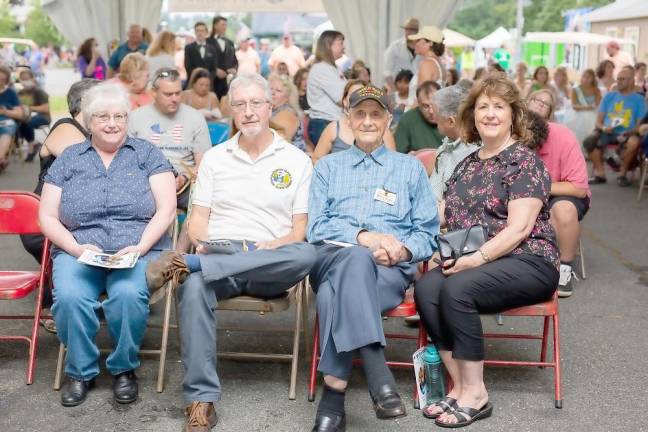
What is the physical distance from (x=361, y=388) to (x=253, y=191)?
1.05m

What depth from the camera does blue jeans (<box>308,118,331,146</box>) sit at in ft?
26.2

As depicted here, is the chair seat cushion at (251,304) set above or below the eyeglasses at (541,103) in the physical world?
below

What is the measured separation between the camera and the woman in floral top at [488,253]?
3.59m

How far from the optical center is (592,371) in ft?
13.8

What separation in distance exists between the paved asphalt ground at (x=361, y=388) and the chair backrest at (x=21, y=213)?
67 centimetres

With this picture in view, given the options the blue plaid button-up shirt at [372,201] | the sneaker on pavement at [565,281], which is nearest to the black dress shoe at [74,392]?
the blue plaid button-up shirt at [372,201]

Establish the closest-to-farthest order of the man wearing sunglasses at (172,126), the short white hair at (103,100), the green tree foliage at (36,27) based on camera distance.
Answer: the short white hair at (103,100) < the man wearing sunglasses at (172,126) < the green tree foliage at (36,27)

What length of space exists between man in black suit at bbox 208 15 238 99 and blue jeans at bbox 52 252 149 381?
27.8ft

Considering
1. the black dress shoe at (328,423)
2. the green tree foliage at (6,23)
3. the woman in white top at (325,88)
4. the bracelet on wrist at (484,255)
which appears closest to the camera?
the black dress shoe at (328,423)

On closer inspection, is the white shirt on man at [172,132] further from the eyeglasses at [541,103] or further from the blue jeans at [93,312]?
the eyeglasses at [541,103]

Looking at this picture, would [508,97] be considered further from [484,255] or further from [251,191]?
[251,191]

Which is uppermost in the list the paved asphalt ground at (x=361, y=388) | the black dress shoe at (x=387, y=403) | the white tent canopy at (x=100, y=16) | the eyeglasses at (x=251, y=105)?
→ the white tent canopy at (x=100, y=16)

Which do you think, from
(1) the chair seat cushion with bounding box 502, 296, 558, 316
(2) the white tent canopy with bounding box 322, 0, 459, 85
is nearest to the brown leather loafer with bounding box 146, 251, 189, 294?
(1) the chair seat cushion with bounding box 502, 296, 558, 316

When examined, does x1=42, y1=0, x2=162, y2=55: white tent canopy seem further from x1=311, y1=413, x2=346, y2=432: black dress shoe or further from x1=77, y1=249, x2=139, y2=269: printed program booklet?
x1=311, y1=413, x2=346, y2=432: black dress shoe
